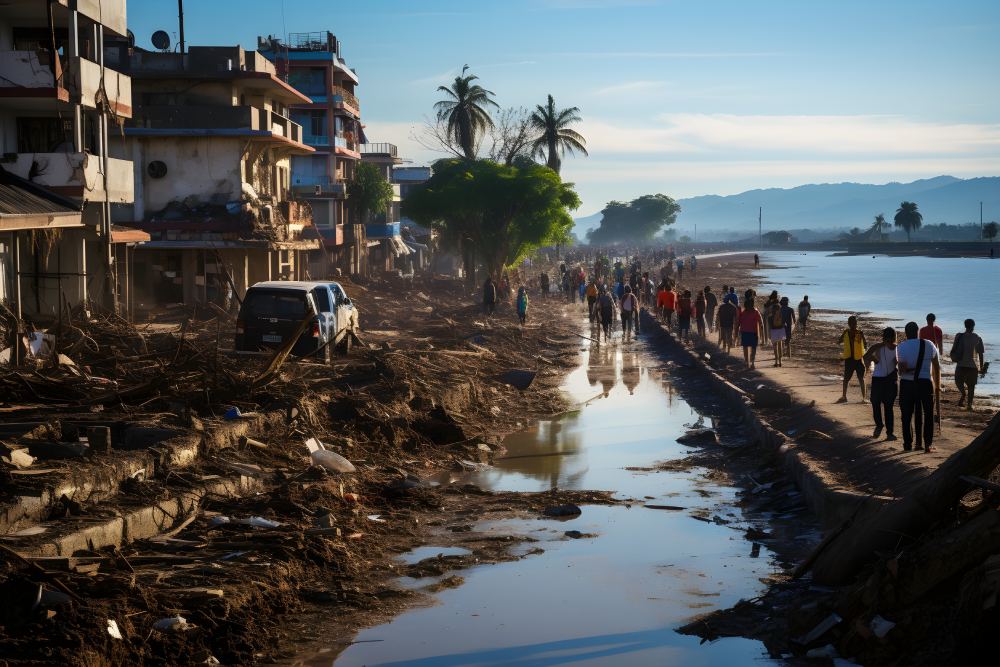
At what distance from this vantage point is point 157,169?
126 feet

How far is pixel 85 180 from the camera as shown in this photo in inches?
944

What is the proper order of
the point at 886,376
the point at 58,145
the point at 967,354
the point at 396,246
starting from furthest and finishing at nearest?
the point at 396,246, the point at 58,145, the point at 967,354, the point at 886,376

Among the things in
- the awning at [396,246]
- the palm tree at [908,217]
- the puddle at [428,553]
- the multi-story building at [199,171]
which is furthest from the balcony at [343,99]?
the palm tree at [908,217]

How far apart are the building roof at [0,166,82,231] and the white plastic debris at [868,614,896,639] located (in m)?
15.3

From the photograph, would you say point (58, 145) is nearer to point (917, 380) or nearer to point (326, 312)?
point (326, 312)

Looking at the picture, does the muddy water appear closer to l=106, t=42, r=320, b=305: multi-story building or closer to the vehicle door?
the vehicle door

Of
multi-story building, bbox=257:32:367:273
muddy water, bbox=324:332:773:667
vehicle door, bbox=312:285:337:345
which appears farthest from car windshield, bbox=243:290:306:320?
multi-story building, bbox=257:32:367:273

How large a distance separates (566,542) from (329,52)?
4896 cm

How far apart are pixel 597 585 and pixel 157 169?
31.8 meters

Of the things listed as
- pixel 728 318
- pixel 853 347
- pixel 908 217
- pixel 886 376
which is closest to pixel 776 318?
pixel 728 318

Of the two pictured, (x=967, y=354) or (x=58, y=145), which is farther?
(x=58, y=145)

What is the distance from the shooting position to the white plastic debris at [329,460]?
1405 centimetres

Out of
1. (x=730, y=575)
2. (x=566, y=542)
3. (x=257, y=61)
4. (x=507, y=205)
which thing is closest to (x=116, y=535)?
(x=566, y=542)

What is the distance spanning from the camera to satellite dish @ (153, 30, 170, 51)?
138 feet
